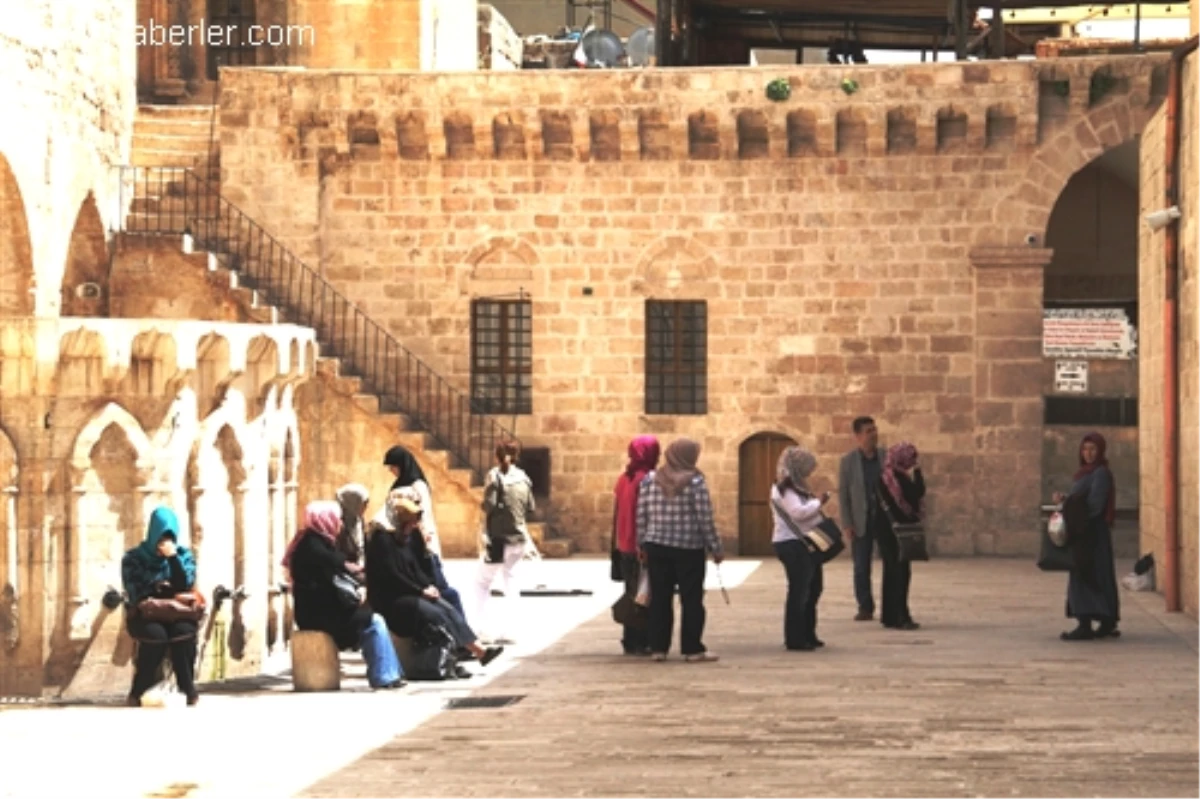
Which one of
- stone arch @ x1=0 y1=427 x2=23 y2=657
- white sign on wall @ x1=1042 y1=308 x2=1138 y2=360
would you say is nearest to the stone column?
white sign on wall @ x1=1042 y1=308 x2=1138 y2=360

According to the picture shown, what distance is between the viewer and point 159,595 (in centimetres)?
1455

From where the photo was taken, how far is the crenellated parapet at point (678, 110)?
90.4 ft

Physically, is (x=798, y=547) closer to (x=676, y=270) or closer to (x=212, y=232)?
(x=676, y=270)

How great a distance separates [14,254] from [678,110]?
7.34 meters

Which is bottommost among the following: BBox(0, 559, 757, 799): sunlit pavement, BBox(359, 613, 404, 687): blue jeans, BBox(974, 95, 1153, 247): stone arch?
BBox(0, 559, 757, 799): sunlit pavement

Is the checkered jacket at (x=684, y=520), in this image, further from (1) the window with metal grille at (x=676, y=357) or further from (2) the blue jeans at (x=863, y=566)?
(1) the window with metal grille at (x=676, y=357)

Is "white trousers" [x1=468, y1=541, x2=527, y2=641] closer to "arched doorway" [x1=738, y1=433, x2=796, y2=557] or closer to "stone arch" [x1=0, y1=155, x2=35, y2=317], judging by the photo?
"stone arch" [x1=0, y1=155, x2=35, y2=317]

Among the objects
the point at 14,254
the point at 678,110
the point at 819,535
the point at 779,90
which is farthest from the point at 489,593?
the point at 779,90

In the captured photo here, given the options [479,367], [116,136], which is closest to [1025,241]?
[479,367]

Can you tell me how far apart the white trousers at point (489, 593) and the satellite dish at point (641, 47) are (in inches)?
910

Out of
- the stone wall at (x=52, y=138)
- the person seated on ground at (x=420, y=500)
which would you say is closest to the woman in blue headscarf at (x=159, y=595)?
the person seated on ground at (x=420, y=500)

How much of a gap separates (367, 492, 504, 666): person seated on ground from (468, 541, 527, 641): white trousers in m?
2.08

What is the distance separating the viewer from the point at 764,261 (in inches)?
1105

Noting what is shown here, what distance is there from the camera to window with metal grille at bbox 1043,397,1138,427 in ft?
90.3
